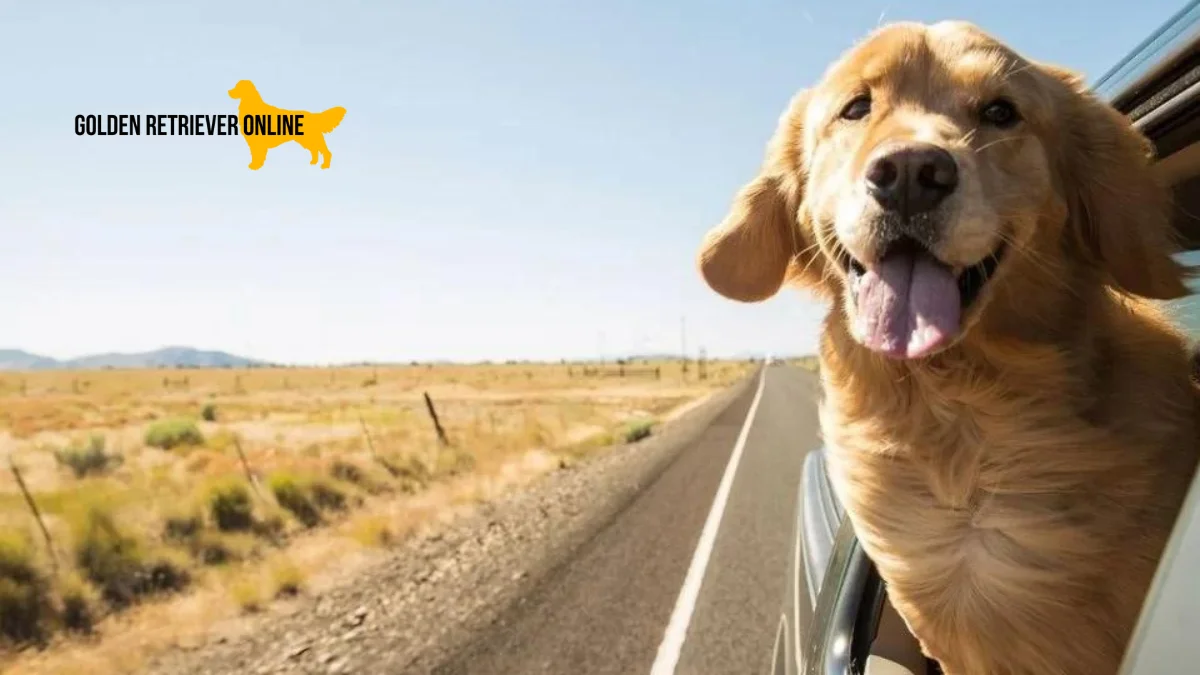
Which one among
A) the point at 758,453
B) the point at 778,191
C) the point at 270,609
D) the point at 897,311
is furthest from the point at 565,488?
the point at 897,311

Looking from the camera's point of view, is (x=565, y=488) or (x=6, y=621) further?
(x=565, y=488)

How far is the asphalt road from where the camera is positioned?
6.24 metres

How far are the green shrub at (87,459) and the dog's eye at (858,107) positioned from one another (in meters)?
25.0

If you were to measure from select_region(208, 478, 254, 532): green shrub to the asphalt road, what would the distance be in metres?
6.23

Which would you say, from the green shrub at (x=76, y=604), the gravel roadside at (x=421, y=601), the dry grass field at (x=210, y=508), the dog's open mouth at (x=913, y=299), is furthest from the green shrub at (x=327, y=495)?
the dog's open mouth at (x=913, y=299)

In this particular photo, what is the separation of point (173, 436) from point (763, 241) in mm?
29781

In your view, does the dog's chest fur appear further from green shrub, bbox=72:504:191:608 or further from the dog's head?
green shrub, bbox=72:504:191:608

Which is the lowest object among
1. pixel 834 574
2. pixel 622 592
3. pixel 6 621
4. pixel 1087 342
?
pixel 6 621

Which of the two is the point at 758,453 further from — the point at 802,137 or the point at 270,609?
the point at 802,137

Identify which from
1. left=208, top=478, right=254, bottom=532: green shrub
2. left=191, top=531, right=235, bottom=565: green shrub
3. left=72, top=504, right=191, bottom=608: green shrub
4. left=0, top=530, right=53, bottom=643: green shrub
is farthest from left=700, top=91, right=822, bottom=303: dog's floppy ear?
left=208, top=478, right=254, bottom=532: green shrub

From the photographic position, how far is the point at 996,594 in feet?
6.72

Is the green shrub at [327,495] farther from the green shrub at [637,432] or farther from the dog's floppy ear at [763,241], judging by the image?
the dog's floppy ear at [763,241]

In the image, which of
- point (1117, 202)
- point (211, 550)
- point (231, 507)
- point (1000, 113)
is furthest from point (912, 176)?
point (231, 507)

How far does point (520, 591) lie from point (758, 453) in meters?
10.1
